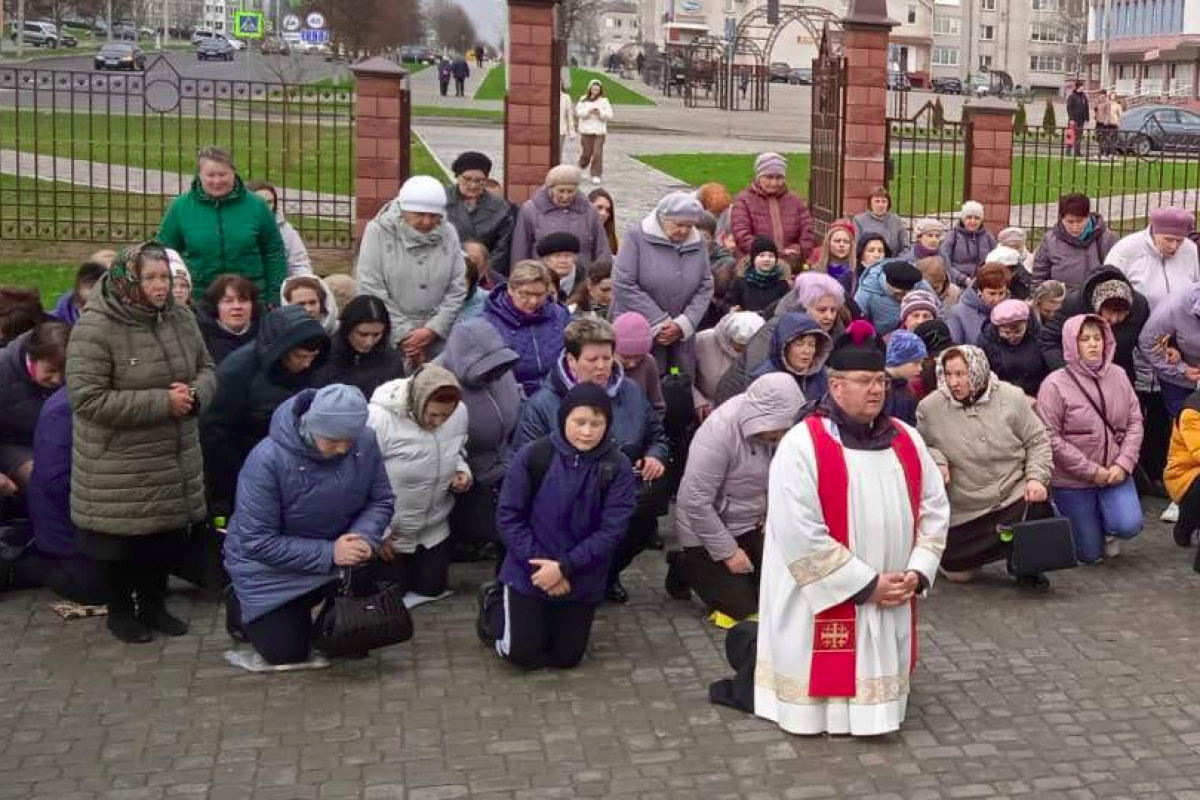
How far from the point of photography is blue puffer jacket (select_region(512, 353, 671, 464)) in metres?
Result: 7.67

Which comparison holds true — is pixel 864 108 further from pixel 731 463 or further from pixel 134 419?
pixel 134 419

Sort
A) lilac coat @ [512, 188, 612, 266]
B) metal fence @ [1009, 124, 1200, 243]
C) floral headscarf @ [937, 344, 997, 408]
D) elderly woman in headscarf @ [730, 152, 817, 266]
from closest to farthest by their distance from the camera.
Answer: floral headscarf @ [937, 344, 997, 408]
lilac coat @ [512, 188, 612, 266]
elderly woman in headscarf @ [730, 152, 817, 266]
metal fence @ [1009, 124, 1200, 243]

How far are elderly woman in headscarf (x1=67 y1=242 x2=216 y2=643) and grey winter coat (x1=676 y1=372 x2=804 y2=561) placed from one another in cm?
235

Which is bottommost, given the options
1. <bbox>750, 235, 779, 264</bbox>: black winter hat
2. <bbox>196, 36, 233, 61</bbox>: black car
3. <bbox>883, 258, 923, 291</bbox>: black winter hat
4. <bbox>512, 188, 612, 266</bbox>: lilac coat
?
<bbox>883, 258, 923, 291</bbox>: black winter hat

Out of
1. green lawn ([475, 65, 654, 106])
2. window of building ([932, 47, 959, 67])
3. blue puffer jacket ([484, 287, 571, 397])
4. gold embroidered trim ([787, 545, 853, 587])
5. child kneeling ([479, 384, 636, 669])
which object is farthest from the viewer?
window of building ([932, 47, 959, 67])

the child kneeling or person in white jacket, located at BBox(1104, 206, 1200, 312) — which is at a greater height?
person in white jacket, located at BBox(1104, 206, 1200, 312)

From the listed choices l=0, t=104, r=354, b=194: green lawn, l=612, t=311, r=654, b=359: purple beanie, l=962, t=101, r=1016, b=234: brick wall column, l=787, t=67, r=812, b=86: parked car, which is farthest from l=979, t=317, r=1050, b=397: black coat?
l=787, t=67, r=812, b=86: parked car

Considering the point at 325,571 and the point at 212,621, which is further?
the point at 212,621

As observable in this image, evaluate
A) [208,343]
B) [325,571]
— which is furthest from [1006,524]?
[208,343]

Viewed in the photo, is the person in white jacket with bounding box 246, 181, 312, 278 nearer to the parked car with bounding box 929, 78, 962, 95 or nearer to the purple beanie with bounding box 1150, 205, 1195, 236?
the purple beanie with bounding box 1150, 205, 1195, 236

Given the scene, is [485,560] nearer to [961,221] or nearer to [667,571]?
[667,571]

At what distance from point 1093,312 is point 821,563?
444 centimetres

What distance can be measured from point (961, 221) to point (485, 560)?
5.90 m

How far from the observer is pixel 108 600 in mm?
7477
